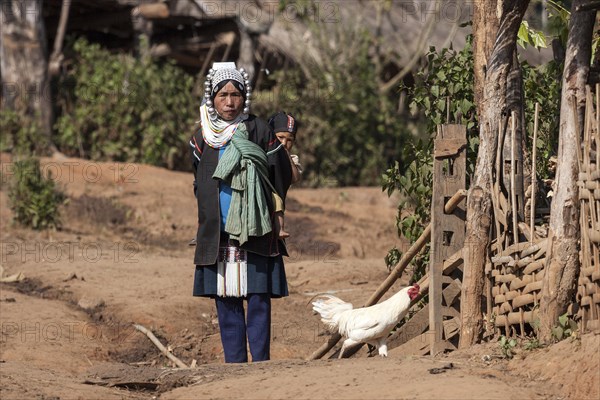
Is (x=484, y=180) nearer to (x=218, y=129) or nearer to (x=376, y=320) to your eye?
(x=376, y=320)

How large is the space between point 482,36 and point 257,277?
1.86m

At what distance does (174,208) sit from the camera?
1241 centimetres

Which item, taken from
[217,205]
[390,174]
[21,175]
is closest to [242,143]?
[217,205]

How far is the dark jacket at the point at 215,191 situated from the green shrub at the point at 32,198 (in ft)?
16.9

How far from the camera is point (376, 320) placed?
20.5 feet

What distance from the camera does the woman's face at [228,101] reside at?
6.19 metres

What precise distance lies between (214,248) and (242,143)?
0.58 m

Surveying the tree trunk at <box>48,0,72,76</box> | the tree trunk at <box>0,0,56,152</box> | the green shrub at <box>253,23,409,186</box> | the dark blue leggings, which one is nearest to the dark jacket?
the dark blue leggings

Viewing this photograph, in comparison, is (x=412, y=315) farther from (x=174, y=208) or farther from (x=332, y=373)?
(x=174, y=208)

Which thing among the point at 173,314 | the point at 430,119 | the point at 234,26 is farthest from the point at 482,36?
the point at 234,26

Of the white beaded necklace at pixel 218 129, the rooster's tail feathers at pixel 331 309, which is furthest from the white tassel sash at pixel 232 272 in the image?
the rooster's tail feathers at pixel 331 309

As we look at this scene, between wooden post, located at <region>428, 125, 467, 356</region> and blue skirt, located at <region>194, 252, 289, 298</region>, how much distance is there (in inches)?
32.6

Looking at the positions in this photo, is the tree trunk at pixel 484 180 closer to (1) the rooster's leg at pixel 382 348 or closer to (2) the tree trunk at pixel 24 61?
(1) the rooster's leg at pixel 382 348

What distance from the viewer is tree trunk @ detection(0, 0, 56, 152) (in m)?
14.0
